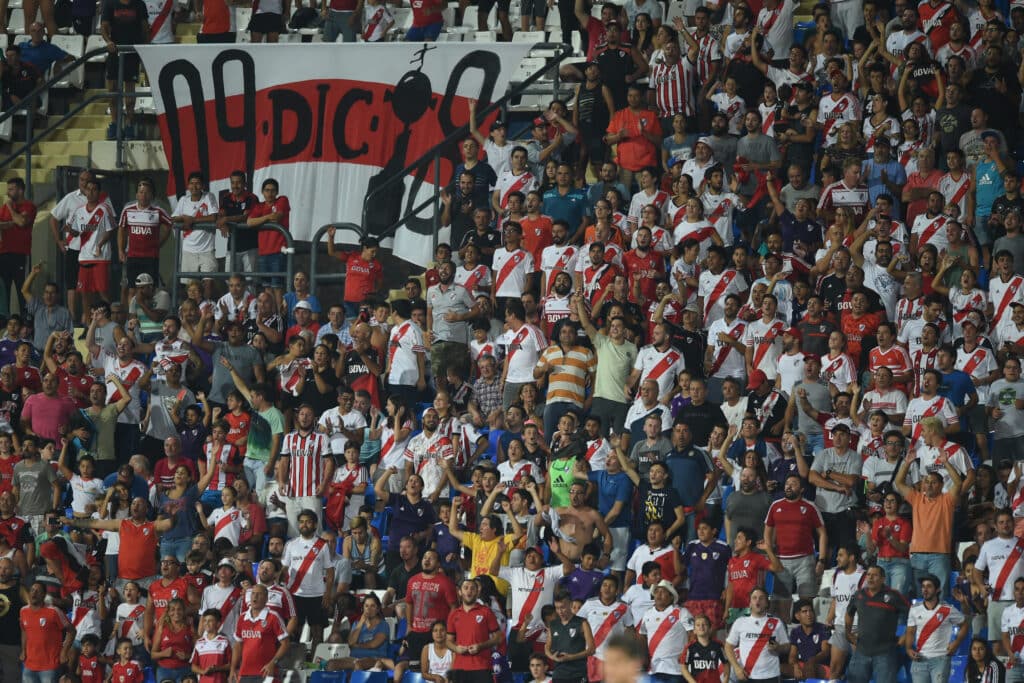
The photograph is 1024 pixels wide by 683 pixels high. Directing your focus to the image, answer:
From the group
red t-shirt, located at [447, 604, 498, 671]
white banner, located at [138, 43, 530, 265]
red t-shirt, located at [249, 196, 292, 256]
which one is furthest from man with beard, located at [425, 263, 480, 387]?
red t-shirt, located at [447, 604, 498, 671]

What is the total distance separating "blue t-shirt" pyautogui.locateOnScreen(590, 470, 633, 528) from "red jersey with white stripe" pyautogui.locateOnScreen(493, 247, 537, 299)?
2.87 meters

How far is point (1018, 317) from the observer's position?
1853cm

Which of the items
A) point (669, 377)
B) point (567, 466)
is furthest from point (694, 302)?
point (567, 466)

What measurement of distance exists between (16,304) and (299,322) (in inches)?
155

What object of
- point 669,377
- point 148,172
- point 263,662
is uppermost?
point 148,172

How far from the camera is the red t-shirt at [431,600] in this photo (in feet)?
56.7

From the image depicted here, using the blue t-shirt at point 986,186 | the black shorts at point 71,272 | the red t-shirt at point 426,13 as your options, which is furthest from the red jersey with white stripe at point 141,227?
the blue t-shirt at point 986,186

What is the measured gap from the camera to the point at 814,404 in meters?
18.2

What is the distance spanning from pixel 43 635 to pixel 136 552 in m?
1.15

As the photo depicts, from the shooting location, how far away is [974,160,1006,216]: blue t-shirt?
1994 centimetres

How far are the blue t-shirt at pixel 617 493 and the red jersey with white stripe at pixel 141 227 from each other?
6430 millimetres

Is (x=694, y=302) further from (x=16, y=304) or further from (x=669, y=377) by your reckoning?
(x=16, y=304)

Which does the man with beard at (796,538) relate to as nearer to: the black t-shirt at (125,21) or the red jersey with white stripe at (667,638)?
the red jersey with white stripe at (667,638)

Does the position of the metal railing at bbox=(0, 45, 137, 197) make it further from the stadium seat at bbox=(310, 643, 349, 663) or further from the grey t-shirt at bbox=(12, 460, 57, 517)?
the stadium seat at bbox=(310, 643, 349, 663)
